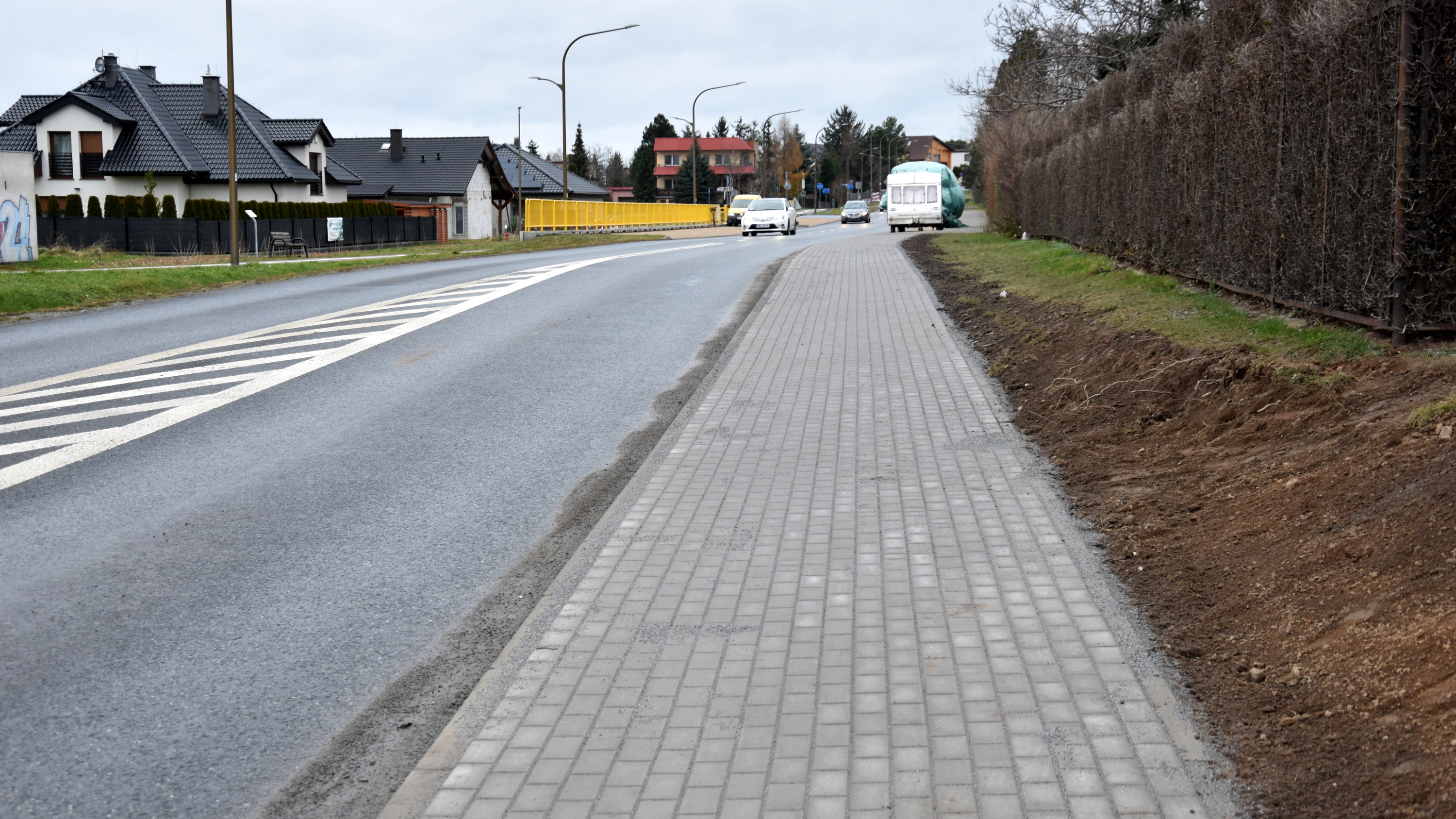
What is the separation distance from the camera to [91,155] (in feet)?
173

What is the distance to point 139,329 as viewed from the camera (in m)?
15.6

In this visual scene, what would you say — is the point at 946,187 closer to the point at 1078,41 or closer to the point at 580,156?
the point at 1078,41

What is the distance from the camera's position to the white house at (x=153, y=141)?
52.0 m

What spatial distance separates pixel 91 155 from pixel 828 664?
5690 cm

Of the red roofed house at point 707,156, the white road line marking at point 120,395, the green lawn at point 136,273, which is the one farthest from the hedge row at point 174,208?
the red roofed house at point 707,156

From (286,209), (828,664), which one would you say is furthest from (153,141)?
(828,664)

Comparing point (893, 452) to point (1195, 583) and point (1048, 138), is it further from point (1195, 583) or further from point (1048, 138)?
point (1048, 138)

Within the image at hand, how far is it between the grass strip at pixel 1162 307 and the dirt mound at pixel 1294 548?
1.43 ft

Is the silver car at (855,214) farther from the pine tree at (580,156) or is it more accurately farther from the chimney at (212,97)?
the pine tree at (580,156)

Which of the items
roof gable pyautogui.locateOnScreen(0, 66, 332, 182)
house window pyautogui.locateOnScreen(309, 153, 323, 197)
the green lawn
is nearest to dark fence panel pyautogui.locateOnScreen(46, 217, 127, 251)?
the green lawn

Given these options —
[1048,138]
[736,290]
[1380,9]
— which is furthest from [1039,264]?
[1380,9]

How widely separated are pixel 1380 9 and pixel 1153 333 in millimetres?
Answer: 3102

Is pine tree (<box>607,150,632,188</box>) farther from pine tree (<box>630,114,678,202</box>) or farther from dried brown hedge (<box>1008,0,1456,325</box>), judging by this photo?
dried brown hedge (<box>1008,0,1456,325</box>)

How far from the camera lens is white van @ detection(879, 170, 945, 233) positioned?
172 feet
